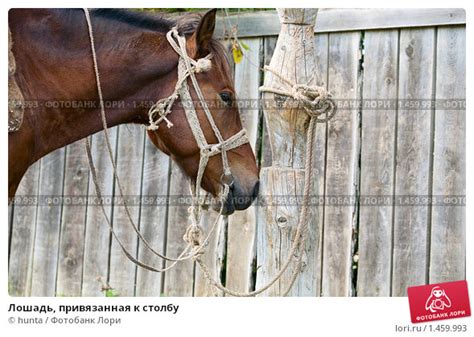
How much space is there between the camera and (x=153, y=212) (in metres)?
5.02

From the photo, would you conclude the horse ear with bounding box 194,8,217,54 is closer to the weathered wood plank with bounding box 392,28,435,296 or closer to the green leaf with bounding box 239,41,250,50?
the green leaf with bounding box 239,41,250,50

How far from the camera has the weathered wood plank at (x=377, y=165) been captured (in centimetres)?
444

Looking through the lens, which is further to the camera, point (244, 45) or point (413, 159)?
point (244, 45)

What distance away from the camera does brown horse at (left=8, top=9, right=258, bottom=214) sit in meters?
3.31

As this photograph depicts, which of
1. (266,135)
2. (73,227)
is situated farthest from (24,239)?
(266,135)

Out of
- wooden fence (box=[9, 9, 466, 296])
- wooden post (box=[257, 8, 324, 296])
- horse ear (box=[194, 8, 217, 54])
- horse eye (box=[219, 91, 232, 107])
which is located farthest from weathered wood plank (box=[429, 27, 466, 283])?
horse ear (box=[194, 8, 217, 54])

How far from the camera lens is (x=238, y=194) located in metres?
3.49

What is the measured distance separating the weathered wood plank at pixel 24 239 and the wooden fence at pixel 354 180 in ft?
0.95

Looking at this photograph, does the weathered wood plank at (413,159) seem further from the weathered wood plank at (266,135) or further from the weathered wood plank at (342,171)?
the weathered wood plank at (266,135)

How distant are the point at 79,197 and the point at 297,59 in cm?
232

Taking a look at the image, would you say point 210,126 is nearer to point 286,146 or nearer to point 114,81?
point 286,146

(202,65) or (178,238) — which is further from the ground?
(202,65)
